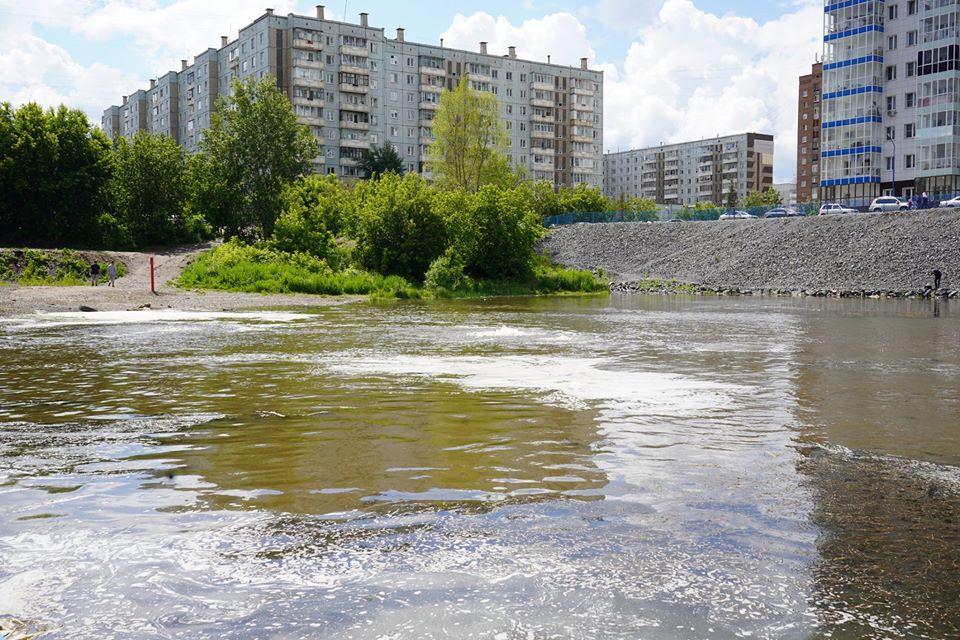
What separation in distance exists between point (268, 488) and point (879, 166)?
97.9 metres

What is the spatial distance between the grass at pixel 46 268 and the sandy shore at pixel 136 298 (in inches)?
58.6

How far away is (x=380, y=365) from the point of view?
18.5 m

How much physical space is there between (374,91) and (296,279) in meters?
77.9

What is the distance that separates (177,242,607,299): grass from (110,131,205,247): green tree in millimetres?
10740

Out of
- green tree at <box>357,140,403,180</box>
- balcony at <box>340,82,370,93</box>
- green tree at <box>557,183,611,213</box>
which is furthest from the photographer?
balcony at <box>340,82,370,93</box>

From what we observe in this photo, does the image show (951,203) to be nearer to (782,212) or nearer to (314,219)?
(782,212)

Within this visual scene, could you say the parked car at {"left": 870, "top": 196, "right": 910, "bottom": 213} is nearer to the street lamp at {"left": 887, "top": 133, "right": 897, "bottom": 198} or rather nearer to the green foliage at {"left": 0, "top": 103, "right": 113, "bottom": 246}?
the street lamp at {"left": 887, "top": 133, "right": 897, "bottom": 198}

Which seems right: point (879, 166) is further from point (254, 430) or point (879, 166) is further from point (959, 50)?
point (254, 430)

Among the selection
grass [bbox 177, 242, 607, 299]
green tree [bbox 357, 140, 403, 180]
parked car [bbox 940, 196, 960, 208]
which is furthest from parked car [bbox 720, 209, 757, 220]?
green tree [bbox 357, 140, 403, 180]

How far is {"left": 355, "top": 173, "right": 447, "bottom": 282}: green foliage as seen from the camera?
59.0m

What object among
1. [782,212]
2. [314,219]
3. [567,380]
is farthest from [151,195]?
[567,380]

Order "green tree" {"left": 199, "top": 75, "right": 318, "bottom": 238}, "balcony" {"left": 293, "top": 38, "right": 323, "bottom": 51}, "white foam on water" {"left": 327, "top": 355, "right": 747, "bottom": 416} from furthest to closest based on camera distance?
"balcony" {"left": 293, "top": 38, "right": 323, "bottom": 51}
"green tree" {"left": 199, "top": 75, "right": 318, "bottom": 238}
"white foam on water" {"left": 327, "top": 355, "right": 747, "bottom": 416}

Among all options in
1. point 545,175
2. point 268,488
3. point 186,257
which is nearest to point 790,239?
point 186,257

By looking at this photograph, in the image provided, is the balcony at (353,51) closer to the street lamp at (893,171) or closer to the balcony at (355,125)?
the balcony at (355,125)
